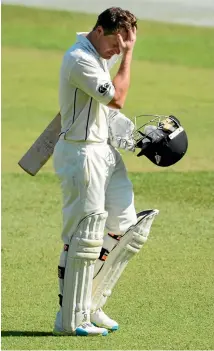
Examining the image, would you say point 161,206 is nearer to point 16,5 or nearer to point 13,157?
point 13,157

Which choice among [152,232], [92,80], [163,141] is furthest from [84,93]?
[152,232]

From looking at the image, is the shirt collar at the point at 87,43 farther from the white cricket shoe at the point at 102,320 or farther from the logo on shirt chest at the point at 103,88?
the white cricket shoe at the point at 102,320

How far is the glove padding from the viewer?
575cm

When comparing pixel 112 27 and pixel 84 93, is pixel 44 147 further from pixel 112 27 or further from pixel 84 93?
pixel 112 27

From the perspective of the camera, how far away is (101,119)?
5.52 metres

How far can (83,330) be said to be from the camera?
560 centimetres

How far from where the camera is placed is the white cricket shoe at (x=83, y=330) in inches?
221

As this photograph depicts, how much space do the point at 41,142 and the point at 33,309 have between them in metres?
1.02

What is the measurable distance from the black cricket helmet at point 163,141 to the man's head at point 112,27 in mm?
524

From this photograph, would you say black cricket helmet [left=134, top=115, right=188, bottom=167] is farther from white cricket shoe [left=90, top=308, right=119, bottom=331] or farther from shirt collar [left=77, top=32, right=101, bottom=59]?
white cricket shoe [left=90, top=308, right=119, bottom=331]

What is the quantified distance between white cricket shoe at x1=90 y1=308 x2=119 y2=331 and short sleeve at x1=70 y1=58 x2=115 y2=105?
4.00 ft

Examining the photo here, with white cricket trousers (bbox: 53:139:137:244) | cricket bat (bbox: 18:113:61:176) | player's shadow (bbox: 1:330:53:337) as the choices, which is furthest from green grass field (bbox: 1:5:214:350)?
cricket bat (bbox: 18:113:61:176)

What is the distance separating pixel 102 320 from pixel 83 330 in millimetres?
192

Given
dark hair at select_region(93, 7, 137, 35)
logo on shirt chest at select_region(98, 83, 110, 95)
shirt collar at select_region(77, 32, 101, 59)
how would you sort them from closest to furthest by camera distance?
logo on shirt chest at select_region(98, 83, 110, 95) < dark hair at select_region(93, 7, 137, 35) < shirt collar at select_region(77, 32, 101, 59)
